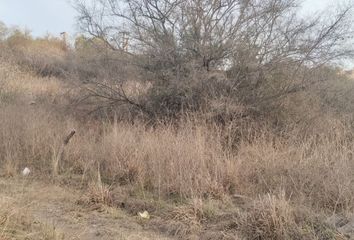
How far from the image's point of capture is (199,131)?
7539 millimetres

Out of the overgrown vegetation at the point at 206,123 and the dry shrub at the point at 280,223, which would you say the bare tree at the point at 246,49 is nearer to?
the overgrown vegetation at the point at 206,123

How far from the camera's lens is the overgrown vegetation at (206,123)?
538 centimetres

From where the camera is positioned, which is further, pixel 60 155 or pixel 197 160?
pixel 60 155

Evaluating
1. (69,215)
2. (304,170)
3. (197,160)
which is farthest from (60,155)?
(304,170)

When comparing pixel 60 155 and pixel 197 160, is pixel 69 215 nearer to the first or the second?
pixel 197 160

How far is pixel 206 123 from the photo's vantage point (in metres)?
8.73

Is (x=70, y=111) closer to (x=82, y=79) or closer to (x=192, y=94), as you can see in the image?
(x=82, y=79)

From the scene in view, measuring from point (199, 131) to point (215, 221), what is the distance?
2.58 meters

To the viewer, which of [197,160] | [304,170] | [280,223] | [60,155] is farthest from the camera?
[60,155]

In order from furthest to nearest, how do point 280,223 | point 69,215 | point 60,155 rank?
point 60,155 < point 69,215 < point 280,223

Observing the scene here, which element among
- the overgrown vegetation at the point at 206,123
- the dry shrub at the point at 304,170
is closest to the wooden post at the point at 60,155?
the overgrown vegetation at the point at 206,123

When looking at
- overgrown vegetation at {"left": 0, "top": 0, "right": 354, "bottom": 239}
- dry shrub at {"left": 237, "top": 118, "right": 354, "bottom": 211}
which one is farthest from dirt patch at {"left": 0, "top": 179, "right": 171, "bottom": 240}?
dry shrub at {"left": 237, "top": 118, "right": 354, "bottom": 211}

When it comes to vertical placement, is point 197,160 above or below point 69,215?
above

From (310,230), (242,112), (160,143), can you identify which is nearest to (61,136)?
(160,143)
